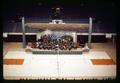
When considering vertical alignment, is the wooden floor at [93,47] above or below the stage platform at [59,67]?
above

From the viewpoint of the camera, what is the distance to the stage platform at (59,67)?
5.43 meters

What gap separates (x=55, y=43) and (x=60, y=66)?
1.18 metres

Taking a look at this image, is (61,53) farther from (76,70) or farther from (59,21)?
(76,70)

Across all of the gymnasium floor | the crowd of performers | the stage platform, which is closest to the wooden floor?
the gymnasium floor

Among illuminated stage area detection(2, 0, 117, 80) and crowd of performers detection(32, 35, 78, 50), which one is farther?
Answer: crowd of performers detection(32, 35, 78, 50)

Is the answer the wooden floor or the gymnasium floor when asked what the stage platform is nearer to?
the gymnasium floor

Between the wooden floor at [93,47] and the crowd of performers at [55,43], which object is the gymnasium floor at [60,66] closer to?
the wooden floor at [93,47]

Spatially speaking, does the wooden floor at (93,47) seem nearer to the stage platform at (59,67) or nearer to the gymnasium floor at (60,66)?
the gymnasium floor at (60,66)

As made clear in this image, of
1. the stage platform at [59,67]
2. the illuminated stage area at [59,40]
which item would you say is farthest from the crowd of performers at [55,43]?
the stage platform at [59,67]

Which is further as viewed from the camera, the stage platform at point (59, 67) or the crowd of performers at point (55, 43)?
the crowd of performers at point (55, 43)

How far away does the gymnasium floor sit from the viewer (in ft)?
17.9

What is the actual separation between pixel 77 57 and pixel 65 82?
2.05 meters

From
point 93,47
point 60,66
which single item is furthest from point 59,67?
point 93,47

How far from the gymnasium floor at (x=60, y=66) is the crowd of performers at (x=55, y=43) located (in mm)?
326
